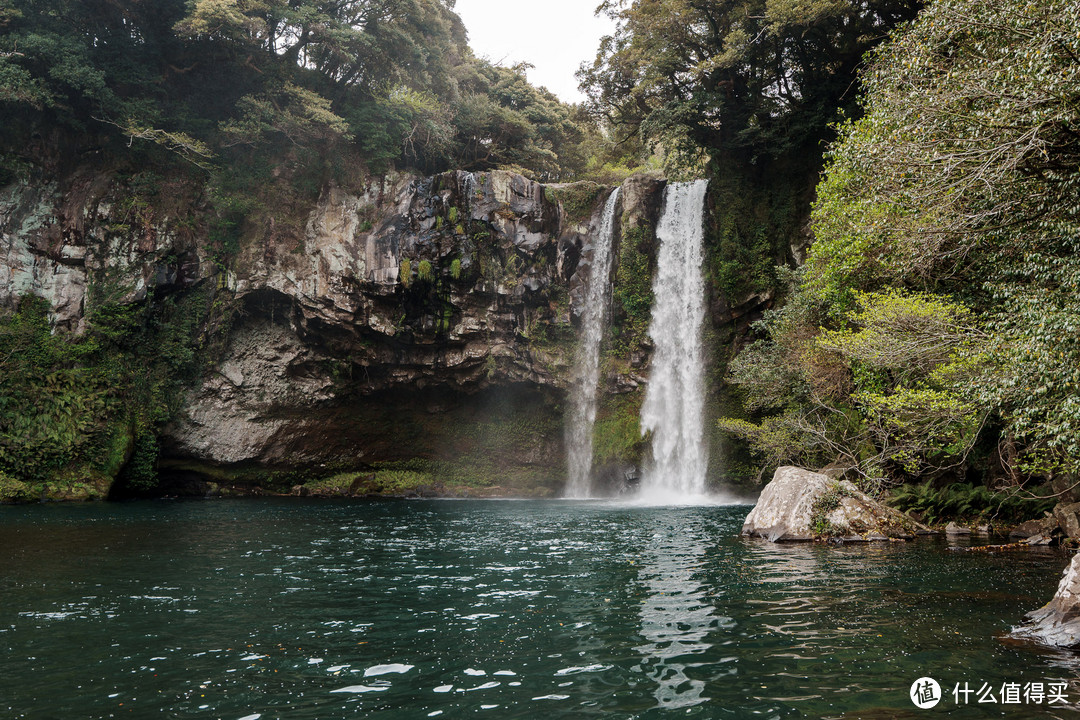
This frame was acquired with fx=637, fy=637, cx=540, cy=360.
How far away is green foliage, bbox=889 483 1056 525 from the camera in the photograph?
42.3 feet

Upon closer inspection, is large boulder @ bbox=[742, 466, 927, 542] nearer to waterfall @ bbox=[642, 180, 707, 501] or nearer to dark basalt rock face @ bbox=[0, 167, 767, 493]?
waterfall @ bbox=[642, 180, 707, 501]

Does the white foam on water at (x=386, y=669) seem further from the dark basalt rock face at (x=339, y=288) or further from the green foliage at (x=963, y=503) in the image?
the dark basalt rock face at (x=339, y=288)

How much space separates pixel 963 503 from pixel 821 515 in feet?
12.7

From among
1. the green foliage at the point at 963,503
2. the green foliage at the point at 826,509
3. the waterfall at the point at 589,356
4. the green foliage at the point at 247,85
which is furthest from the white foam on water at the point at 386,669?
the green foliage at the point at 247,85

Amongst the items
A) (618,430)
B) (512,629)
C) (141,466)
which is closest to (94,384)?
(141,466)

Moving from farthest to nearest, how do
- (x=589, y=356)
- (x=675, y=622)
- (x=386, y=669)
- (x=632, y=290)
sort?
(x=589, y=356)
(x=632, y=290)
(x=675, y=622)
(x=386, y=669)

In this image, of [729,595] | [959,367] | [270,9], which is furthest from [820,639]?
[270,9]

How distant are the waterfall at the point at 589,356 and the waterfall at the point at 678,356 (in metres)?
2.09

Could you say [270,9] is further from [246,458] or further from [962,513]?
[962,513]

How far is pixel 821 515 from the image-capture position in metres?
12.0

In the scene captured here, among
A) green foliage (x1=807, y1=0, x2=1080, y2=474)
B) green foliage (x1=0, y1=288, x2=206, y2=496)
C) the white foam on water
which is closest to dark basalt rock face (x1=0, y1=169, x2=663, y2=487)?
green foliage (x1=0, y1=288, x2=206, y2=496)

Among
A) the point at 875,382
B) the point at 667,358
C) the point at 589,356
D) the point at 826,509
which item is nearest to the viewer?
the point at 826,509

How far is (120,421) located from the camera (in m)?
23.3

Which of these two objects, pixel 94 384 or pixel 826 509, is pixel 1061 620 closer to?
pixel 826 509
